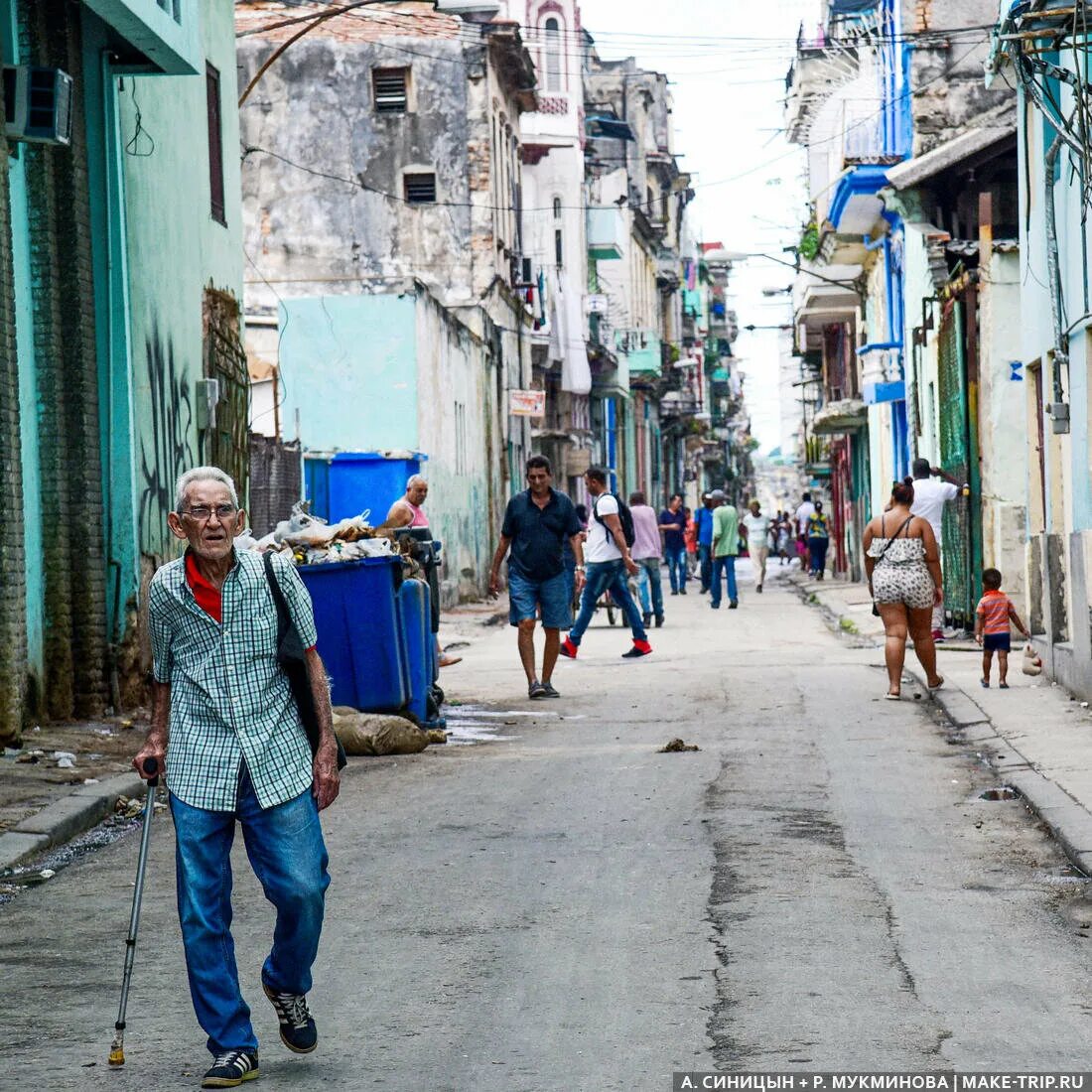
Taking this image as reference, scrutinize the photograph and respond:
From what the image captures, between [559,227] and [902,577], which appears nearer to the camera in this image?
[902,577]

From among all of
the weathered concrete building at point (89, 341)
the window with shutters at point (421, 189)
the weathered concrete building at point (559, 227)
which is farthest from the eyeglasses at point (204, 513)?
the weathered concrete building at point (559, 227)

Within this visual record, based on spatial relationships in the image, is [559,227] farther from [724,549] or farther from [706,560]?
[724,549]

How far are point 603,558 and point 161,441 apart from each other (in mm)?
5189

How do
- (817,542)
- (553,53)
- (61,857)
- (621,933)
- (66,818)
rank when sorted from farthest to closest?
1. (553,53)
2. (817,542)
3. (66,818)
4. (61,857)
5. (621,933)

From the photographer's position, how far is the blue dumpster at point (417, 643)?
12.8 metres

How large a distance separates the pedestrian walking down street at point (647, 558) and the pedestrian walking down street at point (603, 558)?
5.25m

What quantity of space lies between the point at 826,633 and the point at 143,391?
11.3 meters

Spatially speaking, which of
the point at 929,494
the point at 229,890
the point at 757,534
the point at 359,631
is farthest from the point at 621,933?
the point at 757,534

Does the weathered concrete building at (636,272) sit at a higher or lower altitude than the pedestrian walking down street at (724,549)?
higher

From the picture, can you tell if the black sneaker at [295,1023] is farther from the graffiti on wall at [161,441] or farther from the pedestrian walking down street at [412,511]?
the graffiti on wall at [161,441]

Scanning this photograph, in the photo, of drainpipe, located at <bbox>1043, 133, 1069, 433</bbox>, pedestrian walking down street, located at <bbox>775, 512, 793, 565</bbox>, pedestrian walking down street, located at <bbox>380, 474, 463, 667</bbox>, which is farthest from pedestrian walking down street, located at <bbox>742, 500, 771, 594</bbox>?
pedestrian walking down street, located at <bbox>775, 512, 793, 565</bbox>

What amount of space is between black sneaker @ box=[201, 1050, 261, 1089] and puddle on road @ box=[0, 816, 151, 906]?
2.95 m

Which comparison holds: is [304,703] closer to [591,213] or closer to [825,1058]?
[825,1058]

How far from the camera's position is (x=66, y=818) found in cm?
927
